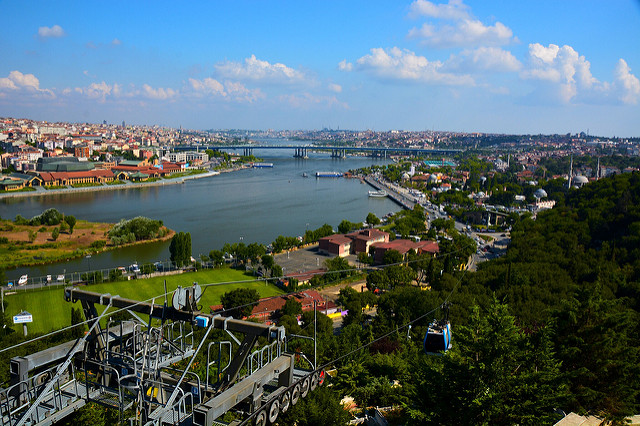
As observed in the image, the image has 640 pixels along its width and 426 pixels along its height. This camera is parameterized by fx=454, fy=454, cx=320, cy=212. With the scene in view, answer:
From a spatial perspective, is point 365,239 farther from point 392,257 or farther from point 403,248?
point 392,257

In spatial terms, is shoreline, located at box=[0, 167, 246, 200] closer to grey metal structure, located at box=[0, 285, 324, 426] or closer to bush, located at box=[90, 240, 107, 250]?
bush, located at box=[90, 240, 107, 250]

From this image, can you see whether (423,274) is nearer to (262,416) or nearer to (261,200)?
(262,416)

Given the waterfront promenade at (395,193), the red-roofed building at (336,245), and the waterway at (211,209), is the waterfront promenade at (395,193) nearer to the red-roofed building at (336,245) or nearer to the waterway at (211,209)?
the waterway at (211,209)

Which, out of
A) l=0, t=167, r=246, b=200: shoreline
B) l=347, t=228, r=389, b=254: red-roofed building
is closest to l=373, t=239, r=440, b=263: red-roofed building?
l=347, t=228, r=389, b=254: red-roofed building

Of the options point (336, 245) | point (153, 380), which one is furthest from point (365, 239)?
point (153, 380)

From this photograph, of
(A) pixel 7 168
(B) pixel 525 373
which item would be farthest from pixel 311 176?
(B) pixel 525 373
